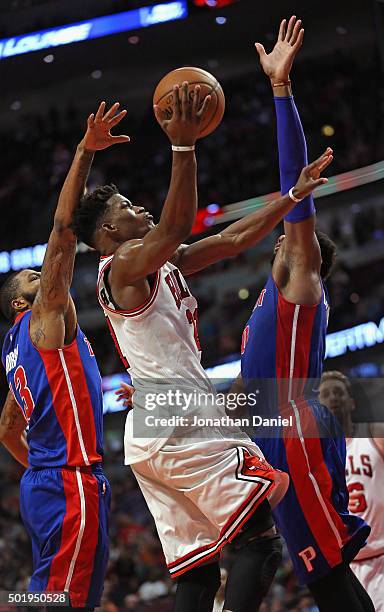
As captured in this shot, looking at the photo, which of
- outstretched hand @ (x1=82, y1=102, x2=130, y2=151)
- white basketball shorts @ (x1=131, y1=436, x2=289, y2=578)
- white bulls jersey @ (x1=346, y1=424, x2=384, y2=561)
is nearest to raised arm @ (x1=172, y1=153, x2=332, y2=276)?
A: outstretched hand @ (x1=82, y1=102, x2=130, y2=151)

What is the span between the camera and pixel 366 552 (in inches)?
211

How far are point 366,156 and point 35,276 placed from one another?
10120 millimetres

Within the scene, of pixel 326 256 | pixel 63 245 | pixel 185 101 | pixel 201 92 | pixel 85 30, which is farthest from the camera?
pixel 85 30

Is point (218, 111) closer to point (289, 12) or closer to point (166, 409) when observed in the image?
point (166, 409)

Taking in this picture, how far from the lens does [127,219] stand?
386 centimetres

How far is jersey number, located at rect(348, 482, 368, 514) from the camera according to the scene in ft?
17.7

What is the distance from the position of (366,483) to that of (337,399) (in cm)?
57

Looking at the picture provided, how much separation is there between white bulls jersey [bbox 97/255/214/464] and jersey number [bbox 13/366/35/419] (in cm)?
76

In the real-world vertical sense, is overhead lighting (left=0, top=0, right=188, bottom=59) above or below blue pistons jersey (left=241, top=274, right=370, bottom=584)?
above

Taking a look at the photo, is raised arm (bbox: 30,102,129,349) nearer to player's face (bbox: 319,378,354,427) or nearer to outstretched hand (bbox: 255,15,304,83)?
outstretched hand (bbox: 255,15,304,83)

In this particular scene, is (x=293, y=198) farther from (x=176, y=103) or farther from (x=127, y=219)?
(x=127, y=219)

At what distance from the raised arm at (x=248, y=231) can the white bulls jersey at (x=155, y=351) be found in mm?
434

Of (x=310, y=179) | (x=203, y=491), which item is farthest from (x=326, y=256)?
(x=203, y=491)

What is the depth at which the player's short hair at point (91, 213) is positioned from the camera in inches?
154
